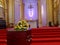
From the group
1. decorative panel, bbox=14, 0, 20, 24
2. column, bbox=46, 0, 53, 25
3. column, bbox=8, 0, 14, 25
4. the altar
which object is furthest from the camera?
decorative panel, bbox=14, 0, 20, 24

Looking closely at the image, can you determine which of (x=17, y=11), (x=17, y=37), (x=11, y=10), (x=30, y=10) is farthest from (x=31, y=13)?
(x=17, y=37)

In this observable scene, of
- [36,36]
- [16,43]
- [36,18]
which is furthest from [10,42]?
[36,18]

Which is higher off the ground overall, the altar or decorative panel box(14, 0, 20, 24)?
decorative panel box(14, 0, 20, 24)

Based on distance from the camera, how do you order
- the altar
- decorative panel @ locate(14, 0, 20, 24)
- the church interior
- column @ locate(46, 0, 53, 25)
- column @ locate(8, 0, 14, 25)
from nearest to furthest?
the altar → the church interior → column @ locate(46, 0, 53, 25) → column @ locate(8, 0, 14, 25) → decorative panel @ locate(14, 0, 20, 24)

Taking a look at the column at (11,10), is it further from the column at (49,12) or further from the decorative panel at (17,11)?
the column at (49,12)

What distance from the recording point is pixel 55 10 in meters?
16.2

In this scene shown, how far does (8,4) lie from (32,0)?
3726 mm

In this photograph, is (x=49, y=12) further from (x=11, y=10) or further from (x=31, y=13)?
(x=11, y=10)

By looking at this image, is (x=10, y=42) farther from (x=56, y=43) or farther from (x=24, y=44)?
(x=56, y=43)

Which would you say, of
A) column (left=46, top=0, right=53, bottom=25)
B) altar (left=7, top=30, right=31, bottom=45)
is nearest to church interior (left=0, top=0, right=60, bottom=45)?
column (left=46, top=0, right=53, bottom=25)

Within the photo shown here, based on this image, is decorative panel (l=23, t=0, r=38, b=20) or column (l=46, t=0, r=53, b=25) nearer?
column (l=46, t=0, r=53, b=25)

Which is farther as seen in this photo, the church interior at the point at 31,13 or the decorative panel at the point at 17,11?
the decorative panel at the point at 17,11

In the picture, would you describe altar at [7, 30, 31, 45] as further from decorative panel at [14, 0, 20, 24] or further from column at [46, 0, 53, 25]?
decorative panel at [14, 0, 20, 24]

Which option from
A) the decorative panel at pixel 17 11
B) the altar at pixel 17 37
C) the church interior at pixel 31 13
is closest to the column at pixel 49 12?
the church interior at pixel 31 13
